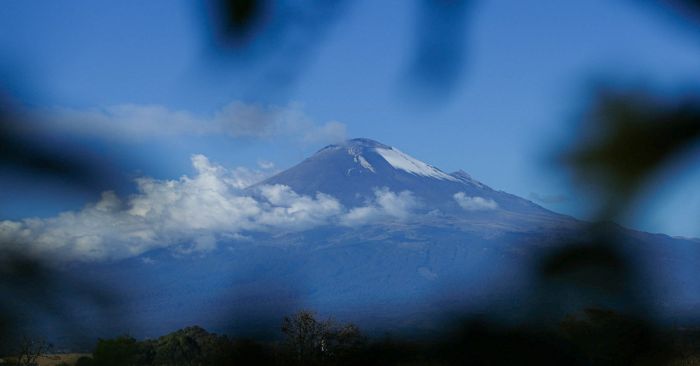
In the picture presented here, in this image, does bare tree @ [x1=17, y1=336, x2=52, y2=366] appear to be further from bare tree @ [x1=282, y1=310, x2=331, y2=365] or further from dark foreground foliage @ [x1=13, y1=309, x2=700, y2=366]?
bare tree @ [x1=282, y1=310, x2=331, y2=365]

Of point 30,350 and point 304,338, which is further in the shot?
point 304,338

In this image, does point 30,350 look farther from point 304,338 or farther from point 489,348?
point 489,348

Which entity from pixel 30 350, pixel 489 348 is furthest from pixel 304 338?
pixel 30 350

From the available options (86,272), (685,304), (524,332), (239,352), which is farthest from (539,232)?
(86,272)

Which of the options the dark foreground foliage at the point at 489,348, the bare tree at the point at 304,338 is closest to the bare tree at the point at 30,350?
the dark foreground foliage at the point at 489,348

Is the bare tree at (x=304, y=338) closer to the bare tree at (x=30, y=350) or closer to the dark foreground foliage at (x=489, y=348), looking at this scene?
the dark foreground foliage at (x=489, y=348)

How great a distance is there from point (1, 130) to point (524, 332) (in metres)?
1.04

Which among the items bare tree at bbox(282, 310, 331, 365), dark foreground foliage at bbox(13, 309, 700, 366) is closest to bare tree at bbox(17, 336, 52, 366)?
dark foreground foliage at bbox(13, 309, 700, 366)

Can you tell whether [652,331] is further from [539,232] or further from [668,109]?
[668,109]

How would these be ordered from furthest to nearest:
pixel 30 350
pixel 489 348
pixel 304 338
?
pixel 304 338 → pixel 489 348 → pixel 30 350

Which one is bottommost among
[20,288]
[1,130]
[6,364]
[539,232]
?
[6,364]

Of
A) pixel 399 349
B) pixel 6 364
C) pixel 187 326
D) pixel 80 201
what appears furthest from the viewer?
pixel 187 326

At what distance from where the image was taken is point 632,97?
133 centimetres

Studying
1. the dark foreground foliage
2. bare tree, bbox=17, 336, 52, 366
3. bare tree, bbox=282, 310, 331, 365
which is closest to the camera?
bare tree, bbox=17, 336, 52, 366
